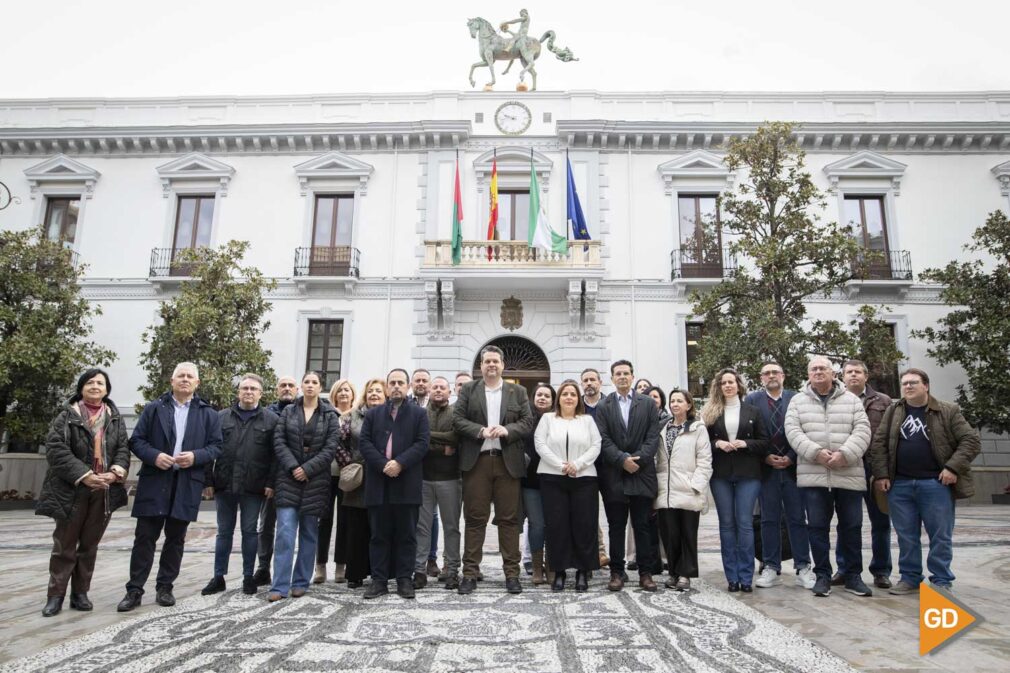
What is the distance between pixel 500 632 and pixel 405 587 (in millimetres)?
1215

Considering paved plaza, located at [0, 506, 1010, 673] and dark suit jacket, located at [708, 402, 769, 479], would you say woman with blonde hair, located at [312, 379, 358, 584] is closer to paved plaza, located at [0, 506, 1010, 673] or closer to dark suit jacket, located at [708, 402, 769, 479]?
paved plaza, located at [0, 506, 1010, 673]

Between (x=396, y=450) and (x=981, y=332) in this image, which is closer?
(x=396, y=450)

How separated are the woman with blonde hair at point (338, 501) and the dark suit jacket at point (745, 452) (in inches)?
121

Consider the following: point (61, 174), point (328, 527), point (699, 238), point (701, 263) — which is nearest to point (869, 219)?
point (699, 238)

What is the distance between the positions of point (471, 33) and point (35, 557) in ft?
47.6

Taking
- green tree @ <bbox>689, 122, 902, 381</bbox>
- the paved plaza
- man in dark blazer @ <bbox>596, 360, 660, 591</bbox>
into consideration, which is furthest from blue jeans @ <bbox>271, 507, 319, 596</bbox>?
green tree @ <bbox>689, 122, 902, 381</bbox>

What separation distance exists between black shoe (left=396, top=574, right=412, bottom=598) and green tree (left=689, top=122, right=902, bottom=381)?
8432 mm

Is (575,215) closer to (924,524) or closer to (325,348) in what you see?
(325,348)

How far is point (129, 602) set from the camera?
4.27 meters

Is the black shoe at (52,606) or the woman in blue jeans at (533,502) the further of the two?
the woman in blue jeans at (533,502)

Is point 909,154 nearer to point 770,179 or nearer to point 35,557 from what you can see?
point 770,179

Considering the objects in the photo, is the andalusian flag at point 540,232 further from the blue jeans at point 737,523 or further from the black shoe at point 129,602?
the black shoe at point 129,602

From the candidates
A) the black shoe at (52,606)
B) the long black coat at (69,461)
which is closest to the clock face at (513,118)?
the long black coat at (69,461)

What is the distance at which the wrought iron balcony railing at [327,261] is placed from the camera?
48.9 feet
